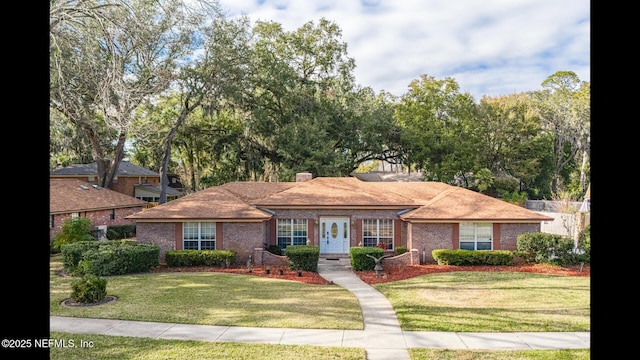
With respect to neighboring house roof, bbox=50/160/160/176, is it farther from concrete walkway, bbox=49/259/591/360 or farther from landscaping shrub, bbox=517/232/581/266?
landscaping shrub, bbox=517/232/581/266

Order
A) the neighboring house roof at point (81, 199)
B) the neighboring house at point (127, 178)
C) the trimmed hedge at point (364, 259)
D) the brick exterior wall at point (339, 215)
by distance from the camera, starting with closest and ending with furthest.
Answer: the trimmed hedge at point (364, 259) → the brick exterior wall at point (339, 215) → the neighboring house roof at point (81, 199) → the neighboring house at point (127, 178)

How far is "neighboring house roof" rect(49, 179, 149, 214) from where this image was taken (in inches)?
942

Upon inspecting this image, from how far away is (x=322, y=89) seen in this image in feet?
121

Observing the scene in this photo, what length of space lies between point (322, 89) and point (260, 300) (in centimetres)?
2706

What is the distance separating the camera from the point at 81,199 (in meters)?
26.0

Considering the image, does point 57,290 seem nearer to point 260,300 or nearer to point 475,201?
point 260,300

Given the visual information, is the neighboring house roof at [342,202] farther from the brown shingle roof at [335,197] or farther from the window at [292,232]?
the window at [292,232]

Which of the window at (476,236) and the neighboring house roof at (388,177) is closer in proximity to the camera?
the window at (476,236)

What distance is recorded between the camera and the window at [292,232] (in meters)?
21.2

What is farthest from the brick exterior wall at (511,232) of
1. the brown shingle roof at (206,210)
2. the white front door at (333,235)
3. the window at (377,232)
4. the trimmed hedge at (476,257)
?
the brown shingle roof at (206,210)

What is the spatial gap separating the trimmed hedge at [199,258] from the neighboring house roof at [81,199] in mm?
9147

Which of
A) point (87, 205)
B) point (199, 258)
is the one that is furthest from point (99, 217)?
point (199, 258)

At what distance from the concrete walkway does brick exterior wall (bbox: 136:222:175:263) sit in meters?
8.95
